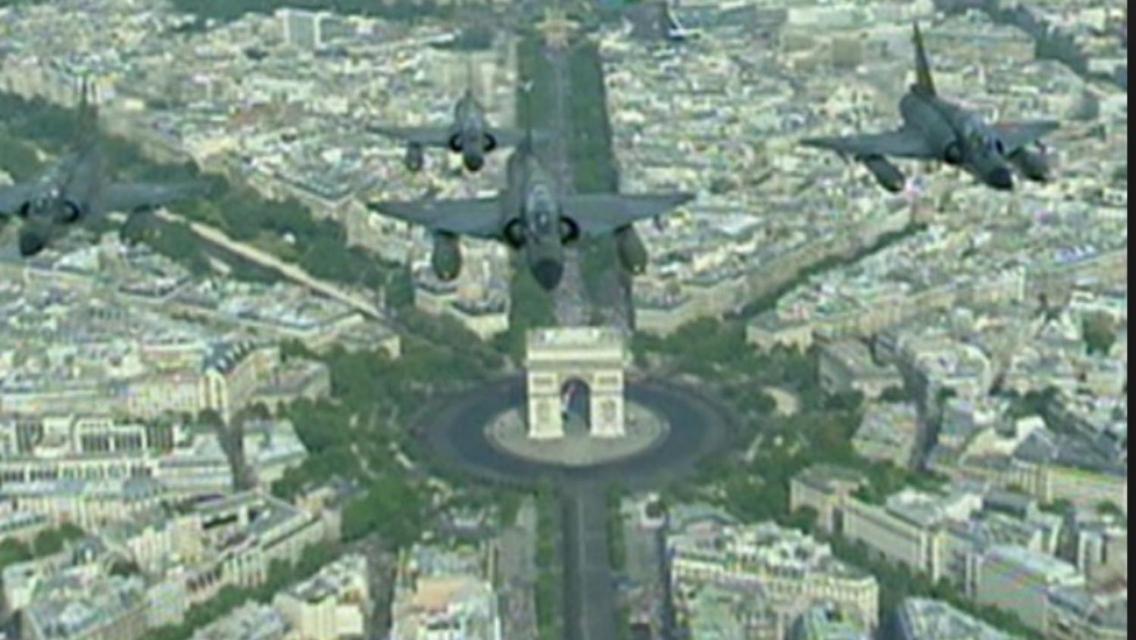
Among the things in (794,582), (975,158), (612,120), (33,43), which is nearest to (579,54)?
(612,120)

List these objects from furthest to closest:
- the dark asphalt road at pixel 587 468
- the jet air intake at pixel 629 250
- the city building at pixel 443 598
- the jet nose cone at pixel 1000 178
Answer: the dark asphalt road at pixel 587 468, the city building at pixel 443 598, the jet air intake at pixel 629 250, the jet nose cone at pixel 1000 178

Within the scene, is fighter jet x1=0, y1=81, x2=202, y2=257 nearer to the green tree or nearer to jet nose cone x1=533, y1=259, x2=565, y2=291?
jet nose cone x1=533, y1=259, x2=565, y2=291

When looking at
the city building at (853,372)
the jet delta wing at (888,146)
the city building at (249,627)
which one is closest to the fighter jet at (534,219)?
the jet delta wing at (888,146)

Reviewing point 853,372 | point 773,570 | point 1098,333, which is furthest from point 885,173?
point 1098,333

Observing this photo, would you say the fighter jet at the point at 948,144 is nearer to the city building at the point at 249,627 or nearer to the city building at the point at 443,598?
the city building at the point at 443,598

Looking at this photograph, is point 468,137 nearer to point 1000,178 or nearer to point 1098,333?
point 1000,178

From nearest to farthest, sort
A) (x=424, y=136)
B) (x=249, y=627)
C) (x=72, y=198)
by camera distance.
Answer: (x=72, y=198)
(x=424, y=136)
(x=249, y=627)
